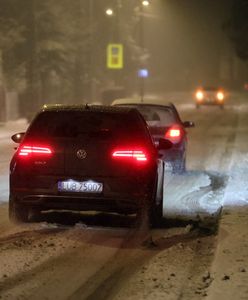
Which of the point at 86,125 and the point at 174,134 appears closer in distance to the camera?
the point at 86,125

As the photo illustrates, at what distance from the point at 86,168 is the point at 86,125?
0.63 m

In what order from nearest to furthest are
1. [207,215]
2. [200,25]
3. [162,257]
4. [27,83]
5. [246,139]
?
[162,257] < [207,215] < [246,139] < [27,83] < [200,25]

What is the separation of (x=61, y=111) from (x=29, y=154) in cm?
72

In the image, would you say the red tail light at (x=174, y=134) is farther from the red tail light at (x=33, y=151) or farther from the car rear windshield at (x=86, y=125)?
the red tail light at (x=33, y=151)

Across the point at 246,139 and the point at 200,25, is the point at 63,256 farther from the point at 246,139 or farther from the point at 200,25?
the point at 200,25

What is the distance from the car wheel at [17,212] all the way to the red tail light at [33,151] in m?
0.63

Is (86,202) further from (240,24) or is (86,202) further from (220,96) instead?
(240,24)

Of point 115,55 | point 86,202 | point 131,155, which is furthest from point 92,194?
point 115,55

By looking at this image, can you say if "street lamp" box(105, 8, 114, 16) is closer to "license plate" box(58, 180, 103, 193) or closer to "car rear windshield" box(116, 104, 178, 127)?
"car rear windshield" box(116, 104, 178, 127)

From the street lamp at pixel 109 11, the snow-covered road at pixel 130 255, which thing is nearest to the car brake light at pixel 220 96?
the street lamp at pixel 109 11

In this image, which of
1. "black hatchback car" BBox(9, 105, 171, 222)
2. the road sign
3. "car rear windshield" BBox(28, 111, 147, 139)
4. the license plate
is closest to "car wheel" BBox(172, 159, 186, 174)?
"car rear windshield" BBox(28, 111, 147, 139)

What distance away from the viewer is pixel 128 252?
300 inches

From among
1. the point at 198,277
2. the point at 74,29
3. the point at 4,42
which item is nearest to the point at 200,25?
the point at 74,29

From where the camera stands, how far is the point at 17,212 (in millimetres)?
8961
